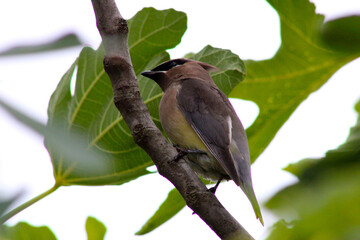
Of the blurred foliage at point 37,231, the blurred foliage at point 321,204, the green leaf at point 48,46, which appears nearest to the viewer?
the blurred foliage at point 321,204

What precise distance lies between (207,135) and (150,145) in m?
1.61

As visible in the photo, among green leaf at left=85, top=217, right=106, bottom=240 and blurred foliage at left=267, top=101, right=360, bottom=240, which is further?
green leaf at left=85, top=217, right=106, bottom=240

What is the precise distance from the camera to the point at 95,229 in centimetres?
200

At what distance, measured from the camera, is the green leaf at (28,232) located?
115 centimetres

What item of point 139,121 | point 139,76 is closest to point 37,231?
point 139,121

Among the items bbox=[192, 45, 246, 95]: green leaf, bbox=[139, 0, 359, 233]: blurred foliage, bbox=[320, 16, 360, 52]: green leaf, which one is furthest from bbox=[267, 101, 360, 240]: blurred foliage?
bbox=[192, 45, 246, 95]: green leaf

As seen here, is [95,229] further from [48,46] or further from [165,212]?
[48,46]

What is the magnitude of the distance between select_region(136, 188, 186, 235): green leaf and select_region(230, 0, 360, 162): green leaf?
1.98ft

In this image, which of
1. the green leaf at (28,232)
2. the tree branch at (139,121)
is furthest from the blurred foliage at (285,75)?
the green leaf at (28,232)

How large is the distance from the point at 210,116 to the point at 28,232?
2787 mm

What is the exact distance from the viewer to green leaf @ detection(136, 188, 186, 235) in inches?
98.4

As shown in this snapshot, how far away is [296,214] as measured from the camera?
43cm

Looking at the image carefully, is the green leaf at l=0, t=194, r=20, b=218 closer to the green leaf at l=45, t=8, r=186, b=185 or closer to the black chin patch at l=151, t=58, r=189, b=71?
the green leaf at l=45, t=8, r=186, b=185

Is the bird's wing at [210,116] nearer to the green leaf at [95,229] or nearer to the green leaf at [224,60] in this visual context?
the green leaf at [224,60]
